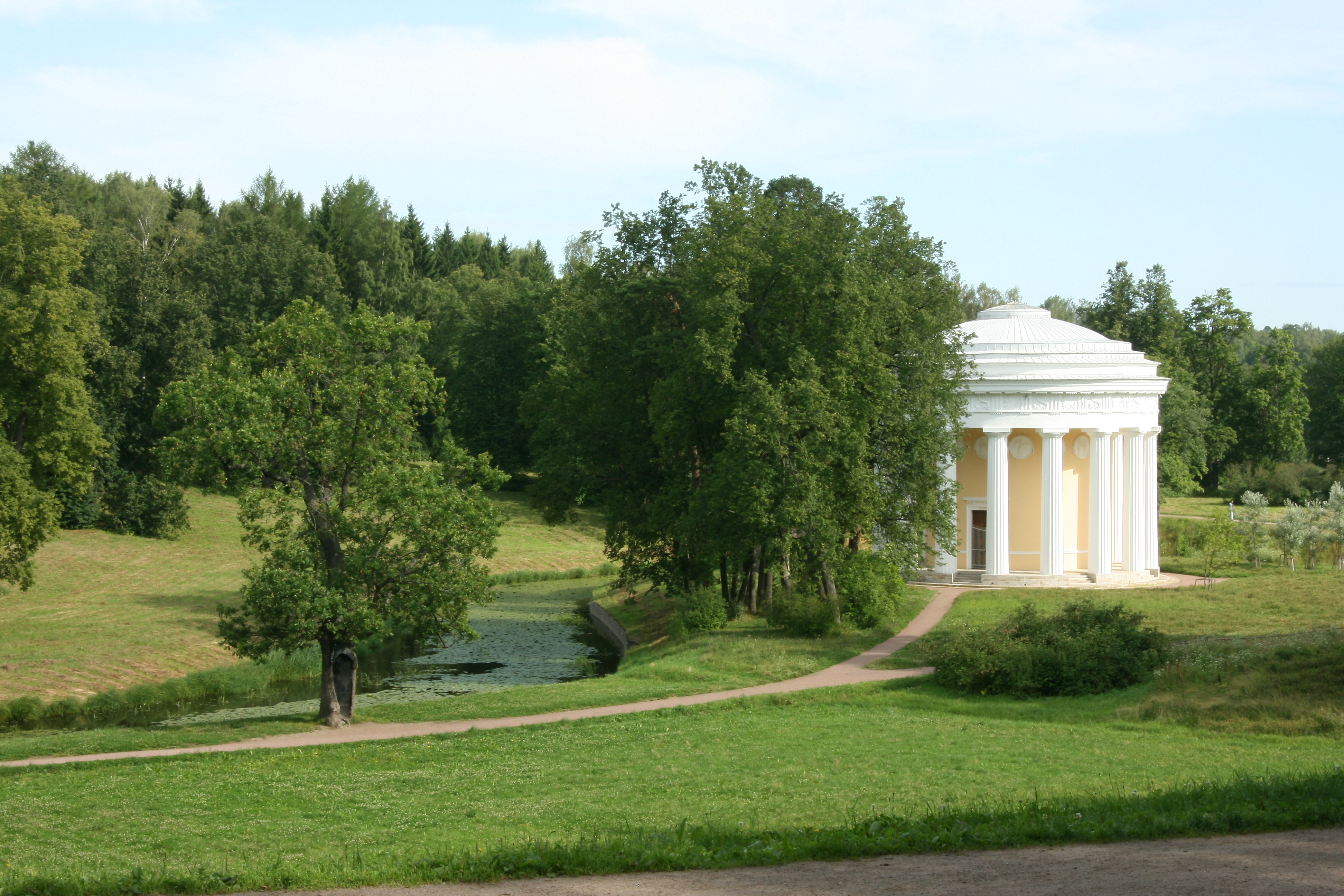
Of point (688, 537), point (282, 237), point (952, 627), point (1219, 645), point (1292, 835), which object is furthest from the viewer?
point (282, 237)

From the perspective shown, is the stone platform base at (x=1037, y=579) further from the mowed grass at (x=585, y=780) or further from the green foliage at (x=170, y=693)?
the green foliage at (x=170, y=693)

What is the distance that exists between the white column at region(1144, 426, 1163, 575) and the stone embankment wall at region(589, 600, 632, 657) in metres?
19.9

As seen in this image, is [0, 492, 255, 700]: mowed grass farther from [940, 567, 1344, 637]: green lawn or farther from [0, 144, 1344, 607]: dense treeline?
[940, 567, 1344, 637]: green lawn

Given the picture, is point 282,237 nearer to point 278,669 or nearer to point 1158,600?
point 278,669

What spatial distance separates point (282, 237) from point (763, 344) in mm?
51749

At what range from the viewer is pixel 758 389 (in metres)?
32.6

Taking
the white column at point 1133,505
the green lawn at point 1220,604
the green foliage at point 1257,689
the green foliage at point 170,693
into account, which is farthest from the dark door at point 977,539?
the green foliage at point 170,693

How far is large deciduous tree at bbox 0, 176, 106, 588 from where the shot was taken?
1447 inches

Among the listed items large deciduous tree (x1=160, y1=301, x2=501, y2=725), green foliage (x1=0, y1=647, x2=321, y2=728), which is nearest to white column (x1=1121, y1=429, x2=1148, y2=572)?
large deciduous tree (x1=160, y1=301, x2=501, y2=725)

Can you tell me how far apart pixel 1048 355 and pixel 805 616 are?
15740 mm

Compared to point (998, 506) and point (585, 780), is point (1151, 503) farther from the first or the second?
point (585, 780)

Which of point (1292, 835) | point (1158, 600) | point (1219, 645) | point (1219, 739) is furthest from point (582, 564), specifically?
point (1292, 835)

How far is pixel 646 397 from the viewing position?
39.5 metres

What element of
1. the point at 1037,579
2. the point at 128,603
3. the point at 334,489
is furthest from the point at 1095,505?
the point at 128,603
